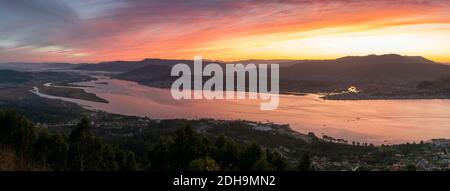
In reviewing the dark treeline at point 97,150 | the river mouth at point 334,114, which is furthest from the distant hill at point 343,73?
the dark treeline at point 97,150

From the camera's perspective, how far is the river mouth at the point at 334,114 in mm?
36109

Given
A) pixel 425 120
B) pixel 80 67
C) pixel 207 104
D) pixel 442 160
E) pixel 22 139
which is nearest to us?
pixel 22 139

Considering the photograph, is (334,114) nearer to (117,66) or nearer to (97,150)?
(97,150)

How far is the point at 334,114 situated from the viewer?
4841cm

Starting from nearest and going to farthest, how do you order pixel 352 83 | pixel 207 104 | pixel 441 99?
pixel 207 104 → pixel 441 99 → pixel 352 83

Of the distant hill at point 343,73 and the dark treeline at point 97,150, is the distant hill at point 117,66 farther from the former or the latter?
the dark treeline at point 97,150

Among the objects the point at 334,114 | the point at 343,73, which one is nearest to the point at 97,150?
the point at 334,114

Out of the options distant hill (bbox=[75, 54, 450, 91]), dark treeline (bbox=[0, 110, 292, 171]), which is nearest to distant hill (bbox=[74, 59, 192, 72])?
distant hill (bbox=[75, 54, 450, 91])
